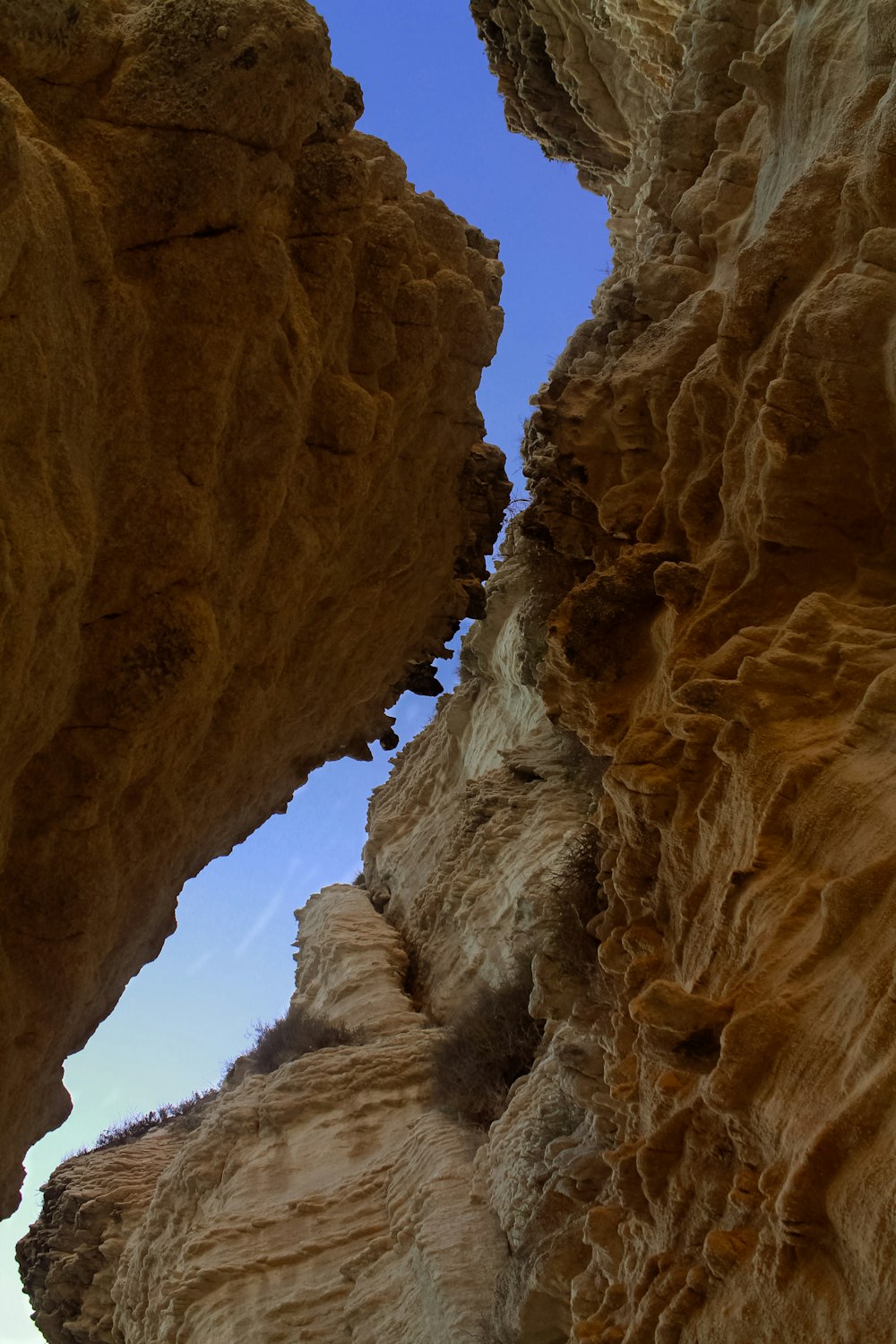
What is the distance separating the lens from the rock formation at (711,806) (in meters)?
2.92

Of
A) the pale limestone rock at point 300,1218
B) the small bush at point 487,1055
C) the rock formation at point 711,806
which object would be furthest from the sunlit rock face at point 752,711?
the small bush at point 487,1055

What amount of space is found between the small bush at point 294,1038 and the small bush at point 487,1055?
148 cm

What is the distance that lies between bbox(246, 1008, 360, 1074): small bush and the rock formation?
3.21 ft

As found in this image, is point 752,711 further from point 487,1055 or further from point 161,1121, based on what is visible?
point 161,1121

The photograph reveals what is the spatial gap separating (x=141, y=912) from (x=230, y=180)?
154 inches

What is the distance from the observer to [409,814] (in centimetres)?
1296

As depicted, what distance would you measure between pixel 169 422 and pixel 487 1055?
6.16 metres

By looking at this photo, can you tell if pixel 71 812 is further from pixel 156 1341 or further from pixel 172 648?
pixel 156 1341

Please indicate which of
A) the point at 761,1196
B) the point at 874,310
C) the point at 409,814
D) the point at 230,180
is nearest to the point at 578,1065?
the point at 761,1196

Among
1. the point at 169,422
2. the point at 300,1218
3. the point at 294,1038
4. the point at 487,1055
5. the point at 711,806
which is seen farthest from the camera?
the point at 294,1038

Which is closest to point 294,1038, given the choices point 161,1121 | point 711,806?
point 161,1121

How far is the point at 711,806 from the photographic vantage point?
13.3 ft

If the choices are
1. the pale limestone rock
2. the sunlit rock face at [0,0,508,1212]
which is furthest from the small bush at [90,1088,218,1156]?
the sunlit rock face at [0,0,508,1212]

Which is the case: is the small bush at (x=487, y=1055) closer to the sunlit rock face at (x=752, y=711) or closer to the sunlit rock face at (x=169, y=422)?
the sunlit rock face at (x=752, y=711)
